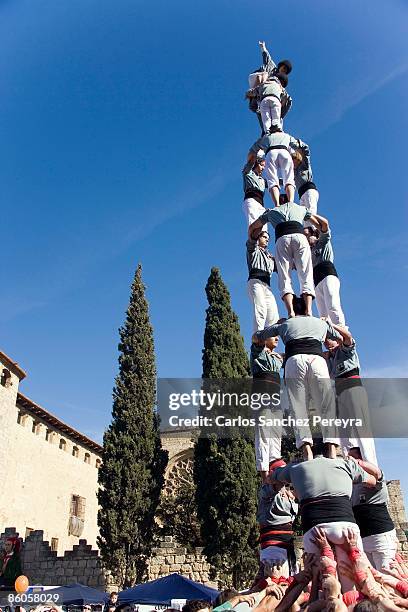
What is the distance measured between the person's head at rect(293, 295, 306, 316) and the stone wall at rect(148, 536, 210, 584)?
44.7ft

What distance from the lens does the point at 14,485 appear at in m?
25.5

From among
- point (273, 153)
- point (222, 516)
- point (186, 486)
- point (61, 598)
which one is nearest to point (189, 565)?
point (222, 516)

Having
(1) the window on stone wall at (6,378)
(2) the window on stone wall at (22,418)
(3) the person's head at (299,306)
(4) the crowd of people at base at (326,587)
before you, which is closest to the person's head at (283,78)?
(3) the person's head at (299,306)

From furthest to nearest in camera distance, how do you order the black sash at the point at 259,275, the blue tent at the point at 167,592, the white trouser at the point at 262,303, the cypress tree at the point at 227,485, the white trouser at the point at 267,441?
the cypress tree at the point at 227,485 < the blue tent at the point at 167,592 < the black sash at the point at 259,275 < the white trouser at the point at 262,303 < the white trouser at the point at 267,441

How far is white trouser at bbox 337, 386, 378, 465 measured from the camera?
6.98m

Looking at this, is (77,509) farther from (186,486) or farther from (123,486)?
(123,486)

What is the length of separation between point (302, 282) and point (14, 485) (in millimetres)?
22353

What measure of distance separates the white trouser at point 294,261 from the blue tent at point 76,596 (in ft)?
33.4

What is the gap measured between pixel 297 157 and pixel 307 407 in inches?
217

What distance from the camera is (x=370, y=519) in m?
6.62

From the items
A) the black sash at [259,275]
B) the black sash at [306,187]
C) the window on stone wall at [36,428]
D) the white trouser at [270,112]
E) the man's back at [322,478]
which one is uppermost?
the white trouser at [270,112]

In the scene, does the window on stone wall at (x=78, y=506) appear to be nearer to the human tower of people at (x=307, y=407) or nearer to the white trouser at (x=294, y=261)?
the human tower of people at (x=307, y=407)

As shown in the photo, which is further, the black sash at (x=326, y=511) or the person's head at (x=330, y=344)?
the person's head at (x=330, y=344)

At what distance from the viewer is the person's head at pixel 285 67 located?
11547 millimetres
